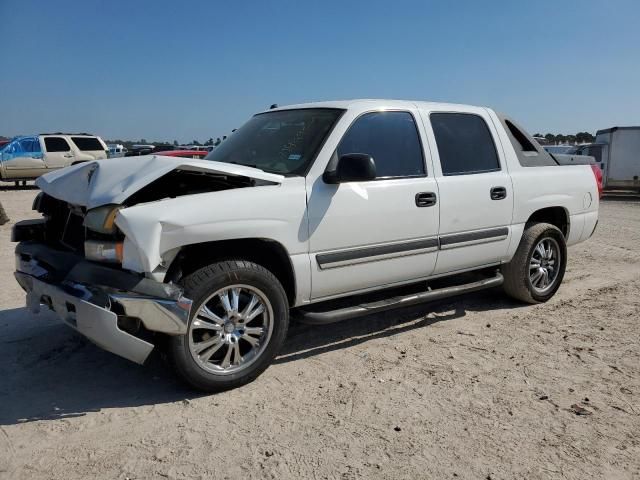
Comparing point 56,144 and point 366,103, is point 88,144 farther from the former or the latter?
point 366,103

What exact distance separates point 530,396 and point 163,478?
2.25m

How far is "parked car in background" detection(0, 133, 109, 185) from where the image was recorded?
1966 centimetres

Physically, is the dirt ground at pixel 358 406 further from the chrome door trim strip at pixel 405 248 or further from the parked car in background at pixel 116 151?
the parked car in background at pixel 116 151

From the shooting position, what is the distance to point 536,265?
5387 millimetres

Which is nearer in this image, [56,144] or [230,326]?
[230,326]

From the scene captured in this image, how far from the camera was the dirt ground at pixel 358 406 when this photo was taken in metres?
2.71

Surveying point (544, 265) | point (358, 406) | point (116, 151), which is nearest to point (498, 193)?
point (544, 265)

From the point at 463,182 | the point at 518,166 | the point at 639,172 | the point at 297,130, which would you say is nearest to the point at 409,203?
the point at 463,182

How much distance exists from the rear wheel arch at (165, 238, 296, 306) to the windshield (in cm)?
59

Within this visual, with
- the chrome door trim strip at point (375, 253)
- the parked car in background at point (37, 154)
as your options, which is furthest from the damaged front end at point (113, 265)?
the parked car in background at point (37, 154)

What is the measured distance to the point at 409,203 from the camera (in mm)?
4145

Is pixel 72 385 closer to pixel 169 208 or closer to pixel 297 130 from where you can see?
pixel 169 208

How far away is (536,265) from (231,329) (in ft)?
11.0

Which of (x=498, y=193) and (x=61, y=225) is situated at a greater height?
(x=498, y=193)
